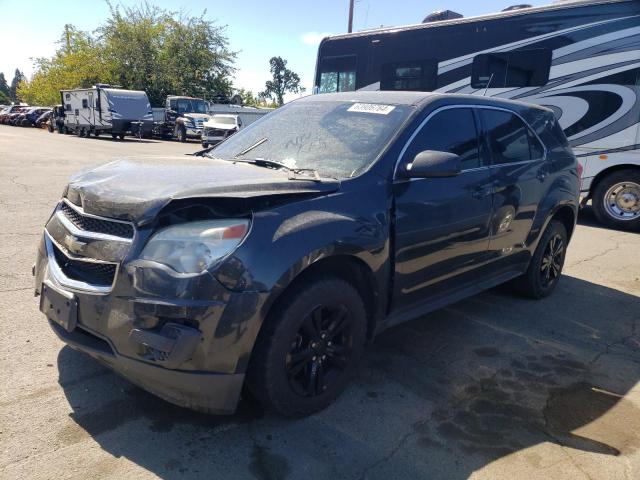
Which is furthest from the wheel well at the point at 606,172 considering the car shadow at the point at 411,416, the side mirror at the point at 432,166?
the side mirror at the point at 432,166

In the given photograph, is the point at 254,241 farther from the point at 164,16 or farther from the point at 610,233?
the point at 164,16

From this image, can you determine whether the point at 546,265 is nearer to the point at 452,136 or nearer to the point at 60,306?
the point at 452,136

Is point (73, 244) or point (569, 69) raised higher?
point (569, 69)

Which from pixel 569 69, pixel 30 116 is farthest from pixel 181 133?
pixel 569 69

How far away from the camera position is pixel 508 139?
425cm

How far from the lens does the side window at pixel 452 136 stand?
336 centimetres

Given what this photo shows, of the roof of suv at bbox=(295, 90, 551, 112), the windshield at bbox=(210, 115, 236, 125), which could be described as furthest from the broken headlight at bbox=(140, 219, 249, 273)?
the windshield at bbox=(210, 115, 236, 125)

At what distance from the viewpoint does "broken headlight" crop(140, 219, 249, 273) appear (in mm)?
2270

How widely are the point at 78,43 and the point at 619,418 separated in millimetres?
50455

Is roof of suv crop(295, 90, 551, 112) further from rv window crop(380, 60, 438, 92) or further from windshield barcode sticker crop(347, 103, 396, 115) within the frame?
rv window crop(380, 60, 438, 92)

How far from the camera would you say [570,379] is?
3424 millimetres

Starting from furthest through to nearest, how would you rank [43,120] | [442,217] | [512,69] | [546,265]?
1. [43,120]
2. [512,69]
3. [546,265]
4. [442,217]

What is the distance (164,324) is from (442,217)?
76.6 inches

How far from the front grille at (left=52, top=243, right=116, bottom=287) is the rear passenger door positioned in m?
2.78
